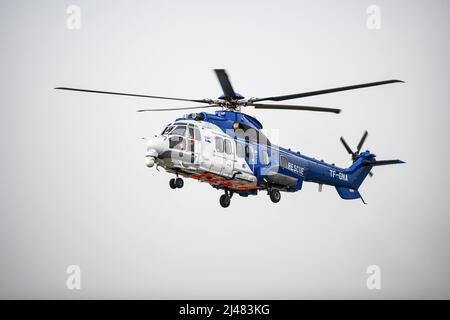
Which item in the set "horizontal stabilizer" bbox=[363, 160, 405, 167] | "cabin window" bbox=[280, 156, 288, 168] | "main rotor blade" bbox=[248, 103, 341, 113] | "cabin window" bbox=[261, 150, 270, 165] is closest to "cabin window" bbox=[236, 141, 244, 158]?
"cabin window" bbox=[261, 150, 270, 165]

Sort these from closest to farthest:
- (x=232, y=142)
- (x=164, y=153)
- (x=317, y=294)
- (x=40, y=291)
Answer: (x=164, y=153), (x=232, y=142), (x=317, y=294), (x=40, y=291)

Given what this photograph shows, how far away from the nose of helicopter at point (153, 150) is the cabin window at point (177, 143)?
1.47 feet

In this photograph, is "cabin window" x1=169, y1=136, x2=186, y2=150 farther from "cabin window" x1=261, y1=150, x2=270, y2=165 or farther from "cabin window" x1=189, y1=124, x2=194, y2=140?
"cabin window" x1=261, y1=150, x2=270, y2=165

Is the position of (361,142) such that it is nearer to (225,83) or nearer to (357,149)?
(357,149)

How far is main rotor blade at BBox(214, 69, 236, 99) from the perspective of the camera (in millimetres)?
26156

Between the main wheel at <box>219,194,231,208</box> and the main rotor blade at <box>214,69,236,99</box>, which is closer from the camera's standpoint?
the main rotor blade at <box>214,69,236,99</box>

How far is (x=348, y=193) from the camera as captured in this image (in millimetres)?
35469

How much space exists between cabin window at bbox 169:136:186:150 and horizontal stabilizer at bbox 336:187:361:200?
1129 cm

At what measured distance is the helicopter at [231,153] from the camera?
1041 inches
